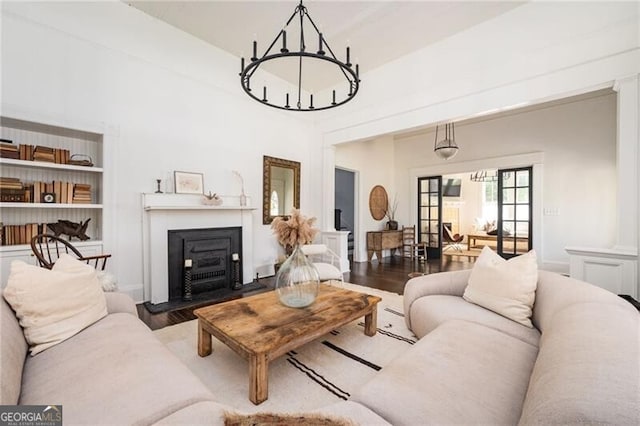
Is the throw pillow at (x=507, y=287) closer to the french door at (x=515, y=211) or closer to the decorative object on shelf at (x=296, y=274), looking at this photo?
the decorative object on shelf at (x=296, y=274)

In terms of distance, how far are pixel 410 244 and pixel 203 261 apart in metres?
4.98

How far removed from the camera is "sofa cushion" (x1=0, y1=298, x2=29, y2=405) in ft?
3.12

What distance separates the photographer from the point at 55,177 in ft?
9.74

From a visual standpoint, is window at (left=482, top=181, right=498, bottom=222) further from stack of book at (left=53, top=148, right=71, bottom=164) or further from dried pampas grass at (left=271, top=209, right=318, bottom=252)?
stack of book at (left=53, top=148, right=71, bottom=164)

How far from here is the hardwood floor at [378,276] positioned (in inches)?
114

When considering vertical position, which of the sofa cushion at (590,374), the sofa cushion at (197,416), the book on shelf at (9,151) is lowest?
the sofa cushion at (197,416)

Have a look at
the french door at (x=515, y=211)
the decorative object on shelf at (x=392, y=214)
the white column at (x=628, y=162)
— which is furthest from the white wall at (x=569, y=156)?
the white column at (x=628, y=162)

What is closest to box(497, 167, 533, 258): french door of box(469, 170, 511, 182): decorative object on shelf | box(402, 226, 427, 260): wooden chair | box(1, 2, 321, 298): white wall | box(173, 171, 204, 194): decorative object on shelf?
box(402, 226, 427, 260): wooden chair

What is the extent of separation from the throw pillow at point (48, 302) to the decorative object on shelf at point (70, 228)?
5.59 feet

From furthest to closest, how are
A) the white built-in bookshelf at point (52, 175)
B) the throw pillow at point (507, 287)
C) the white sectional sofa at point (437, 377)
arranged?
the white built-in bookshelf at point (52, 175) → the throw pillow at point (507, 287) → the white sectional sofa at point (437, 377)

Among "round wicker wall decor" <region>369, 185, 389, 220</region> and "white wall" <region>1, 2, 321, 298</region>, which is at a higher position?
"white wall" <region>1, 2, 321, 298</region>

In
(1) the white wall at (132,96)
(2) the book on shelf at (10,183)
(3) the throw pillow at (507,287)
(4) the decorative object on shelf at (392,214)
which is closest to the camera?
(3) the throw pillow at (507,287)

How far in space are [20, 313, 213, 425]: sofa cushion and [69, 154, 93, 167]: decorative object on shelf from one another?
2.38 meters

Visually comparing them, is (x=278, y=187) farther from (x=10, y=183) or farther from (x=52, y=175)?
(x=10, y=183)
